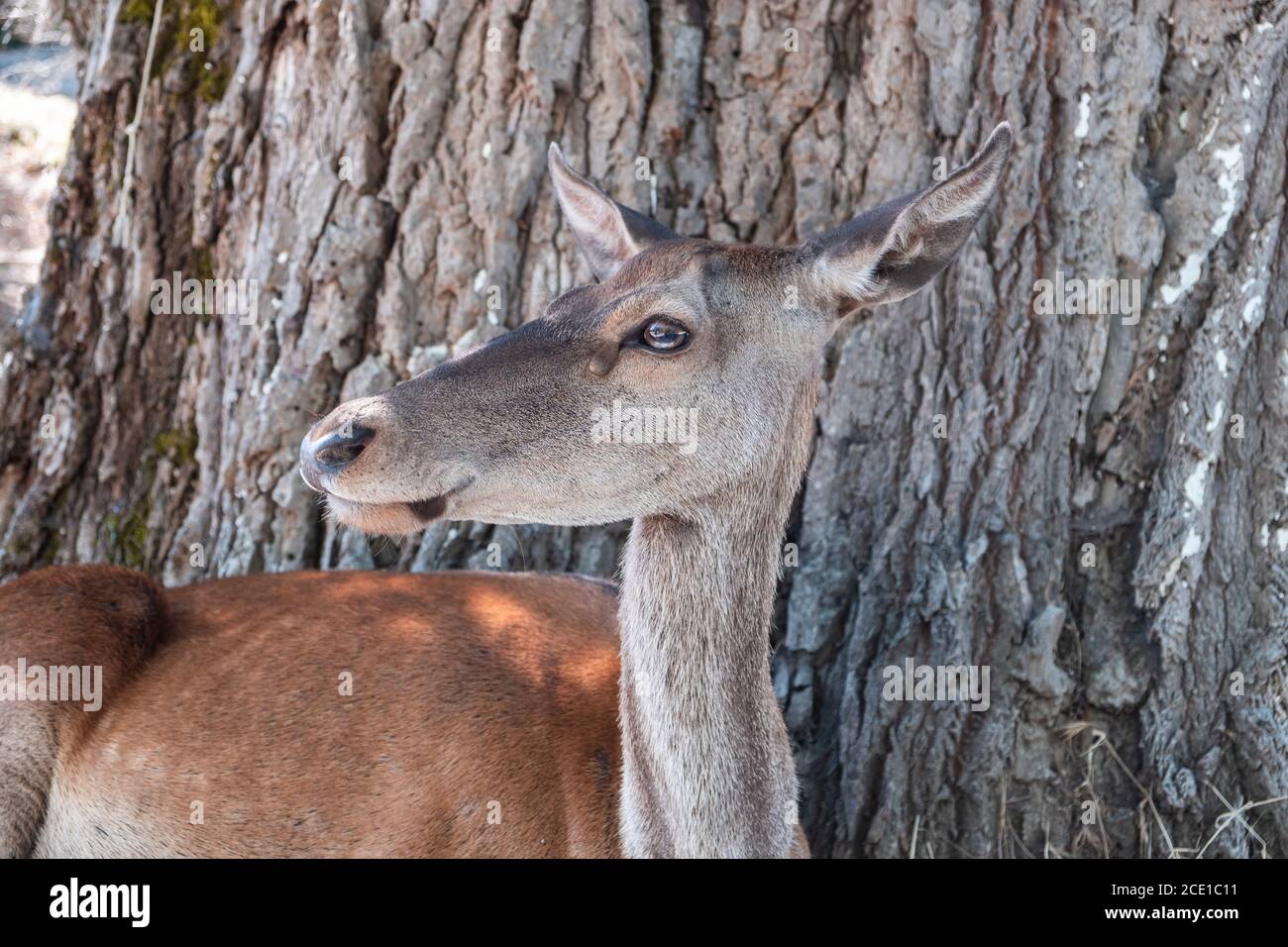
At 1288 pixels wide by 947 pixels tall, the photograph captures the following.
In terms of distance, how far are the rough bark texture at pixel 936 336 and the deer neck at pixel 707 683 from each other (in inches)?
45.3

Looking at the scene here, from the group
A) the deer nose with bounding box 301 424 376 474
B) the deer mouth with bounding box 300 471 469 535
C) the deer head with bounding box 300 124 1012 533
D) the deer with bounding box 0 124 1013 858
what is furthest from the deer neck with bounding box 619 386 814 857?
the deer nose with bounding box 301 424 376 474

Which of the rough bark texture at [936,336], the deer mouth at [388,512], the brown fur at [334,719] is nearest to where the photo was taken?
the deer mouth at [388,512]

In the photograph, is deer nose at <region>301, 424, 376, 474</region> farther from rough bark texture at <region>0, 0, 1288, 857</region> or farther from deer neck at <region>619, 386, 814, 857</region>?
rough bark texture at <region>0, 0, 1288, 857</region>

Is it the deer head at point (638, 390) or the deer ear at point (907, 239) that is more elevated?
the deer ear at point (907, 239)

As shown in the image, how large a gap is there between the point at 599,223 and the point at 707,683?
1.58 meters

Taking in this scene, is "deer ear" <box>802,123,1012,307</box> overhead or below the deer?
overhead

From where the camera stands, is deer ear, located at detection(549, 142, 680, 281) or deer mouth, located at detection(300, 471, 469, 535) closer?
deer mouth, located at detection(300, 471, 469, 535)

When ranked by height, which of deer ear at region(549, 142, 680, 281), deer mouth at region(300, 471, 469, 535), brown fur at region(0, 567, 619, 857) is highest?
deer ear at region(549, 142, 680, 281)

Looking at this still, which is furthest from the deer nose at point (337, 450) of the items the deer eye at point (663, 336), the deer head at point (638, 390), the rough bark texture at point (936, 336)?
the rough bark texture at point (936, 336)

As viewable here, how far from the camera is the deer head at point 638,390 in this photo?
134 inches

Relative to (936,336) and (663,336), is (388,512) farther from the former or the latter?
(936,336)

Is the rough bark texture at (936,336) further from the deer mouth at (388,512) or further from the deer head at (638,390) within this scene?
the deer mouth at (388,512)

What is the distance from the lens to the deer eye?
361 centimetres

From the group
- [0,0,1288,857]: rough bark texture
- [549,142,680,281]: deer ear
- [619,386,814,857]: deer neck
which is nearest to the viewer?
[619,386,814,857]: deer neck
